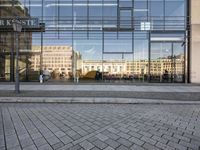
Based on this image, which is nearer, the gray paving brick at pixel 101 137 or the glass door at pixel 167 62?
the gray paving brick at pixel 101 137

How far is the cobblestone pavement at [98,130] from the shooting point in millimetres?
5430

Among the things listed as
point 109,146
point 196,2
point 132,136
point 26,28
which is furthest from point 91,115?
point 196,2

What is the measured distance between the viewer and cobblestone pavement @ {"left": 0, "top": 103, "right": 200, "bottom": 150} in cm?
543

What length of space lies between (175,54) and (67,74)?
10594 mm

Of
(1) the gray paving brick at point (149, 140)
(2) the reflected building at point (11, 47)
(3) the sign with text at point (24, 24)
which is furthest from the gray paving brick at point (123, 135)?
(3) the sign with text at point (24, 24)

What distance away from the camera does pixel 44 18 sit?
82.3 ft

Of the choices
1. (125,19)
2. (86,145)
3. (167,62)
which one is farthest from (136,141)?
(125,19)

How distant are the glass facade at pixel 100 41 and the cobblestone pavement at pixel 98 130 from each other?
51.5 ft

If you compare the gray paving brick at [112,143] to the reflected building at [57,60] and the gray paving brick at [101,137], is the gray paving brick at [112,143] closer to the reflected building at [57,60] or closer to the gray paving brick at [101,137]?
the gray paving brick at [101,137]

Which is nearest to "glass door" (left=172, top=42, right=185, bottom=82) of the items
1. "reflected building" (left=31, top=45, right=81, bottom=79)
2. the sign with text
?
"reflected building" (left=31, top=45, right=81, bottom=79)

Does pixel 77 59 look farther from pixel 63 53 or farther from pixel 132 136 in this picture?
pixel 132 136

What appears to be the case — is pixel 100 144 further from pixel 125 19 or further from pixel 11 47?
pixel 11 47

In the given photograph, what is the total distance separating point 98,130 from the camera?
260 inches

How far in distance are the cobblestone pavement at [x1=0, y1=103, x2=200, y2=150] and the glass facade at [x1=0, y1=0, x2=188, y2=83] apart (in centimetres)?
1570
